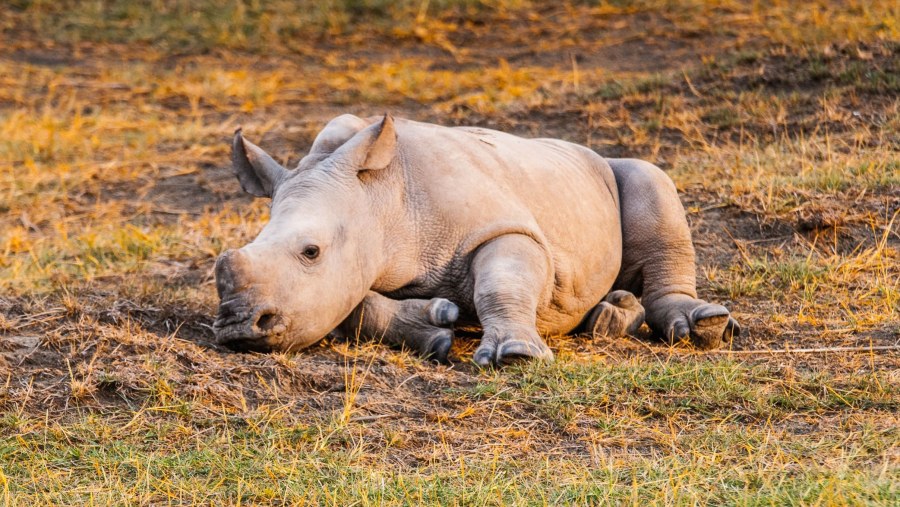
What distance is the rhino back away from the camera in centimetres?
591

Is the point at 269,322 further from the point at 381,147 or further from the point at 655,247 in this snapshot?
the point at 655,247

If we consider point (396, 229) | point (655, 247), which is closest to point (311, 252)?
point (396, 229)

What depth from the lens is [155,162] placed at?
10.3m

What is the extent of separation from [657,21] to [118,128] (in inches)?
220

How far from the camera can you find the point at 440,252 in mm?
5906

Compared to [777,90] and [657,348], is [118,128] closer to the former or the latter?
[777,90]

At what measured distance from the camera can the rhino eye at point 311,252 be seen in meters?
5.45

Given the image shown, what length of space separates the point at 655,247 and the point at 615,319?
620mm

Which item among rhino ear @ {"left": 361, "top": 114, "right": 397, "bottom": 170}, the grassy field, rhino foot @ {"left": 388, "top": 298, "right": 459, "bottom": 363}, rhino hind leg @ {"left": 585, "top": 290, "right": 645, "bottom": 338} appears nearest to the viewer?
the grassy field

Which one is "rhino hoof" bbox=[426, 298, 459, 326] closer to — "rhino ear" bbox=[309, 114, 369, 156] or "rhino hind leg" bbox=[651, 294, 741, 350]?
"rhino ear" bbox=[309, 114, 369, 156]

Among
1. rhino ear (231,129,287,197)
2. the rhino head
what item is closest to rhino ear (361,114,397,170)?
the rhino head

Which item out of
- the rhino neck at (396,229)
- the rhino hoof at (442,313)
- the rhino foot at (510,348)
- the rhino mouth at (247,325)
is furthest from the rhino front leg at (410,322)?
the rhino mouth at (247,325)

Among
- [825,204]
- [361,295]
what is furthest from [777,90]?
[361,295]

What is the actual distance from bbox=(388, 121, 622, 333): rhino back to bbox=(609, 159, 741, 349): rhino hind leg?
0.35 ft
